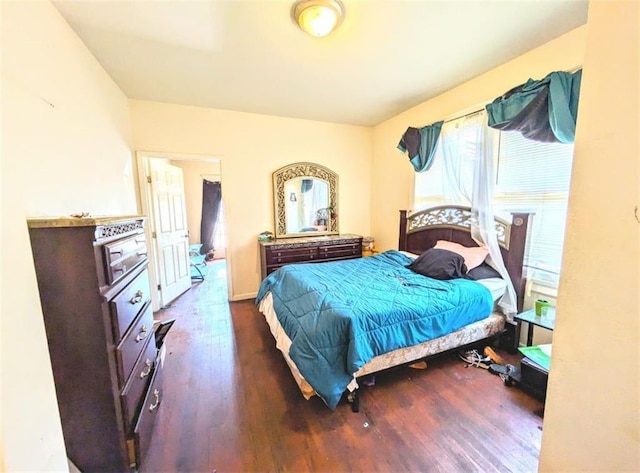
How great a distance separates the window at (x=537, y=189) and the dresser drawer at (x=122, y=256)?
2.91 metres

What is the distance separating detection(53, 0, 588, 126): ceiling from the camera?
168cm

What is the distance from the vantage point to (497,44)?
6.82 feet

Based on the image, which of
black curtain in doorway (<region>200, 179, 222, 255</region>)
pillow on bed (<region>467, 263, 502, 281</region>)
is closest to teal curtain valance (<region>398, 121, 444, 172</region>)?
pillow on bed (<region>467, 263, 502, 281</region>)

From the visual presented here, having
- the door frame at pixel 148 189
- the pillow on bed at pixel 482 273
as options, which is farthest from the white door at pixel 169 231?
the pillow on bed at pixel 482 273

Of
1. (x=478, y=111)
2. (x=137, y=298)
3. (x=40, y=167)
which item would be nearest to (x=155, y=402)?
(x=137, y=298)

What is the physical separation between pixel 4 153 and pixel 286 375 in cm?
199

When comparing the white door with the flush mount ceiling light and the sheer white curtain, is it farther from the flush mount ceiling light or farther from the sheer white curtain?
the sheer white curtain

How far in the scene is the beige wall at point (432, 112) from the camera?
6.62ft

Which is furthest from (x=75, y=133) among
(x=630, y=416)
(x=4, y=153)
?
(x=630, y=416)

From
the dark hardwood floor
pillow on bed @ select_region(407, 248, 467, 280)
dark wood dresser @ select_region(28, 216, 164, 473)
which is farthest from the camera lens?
pillow on bed @ select_region(407, 248, 467, 280)

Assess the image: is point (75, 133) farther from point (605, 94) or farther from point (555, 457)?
point (555, 457)

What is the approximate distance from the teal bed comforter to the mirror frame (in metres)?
1.37

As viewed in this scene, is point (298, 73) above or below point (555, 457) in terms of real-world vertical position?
above

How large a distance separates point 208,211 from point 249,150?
3.33 meters
